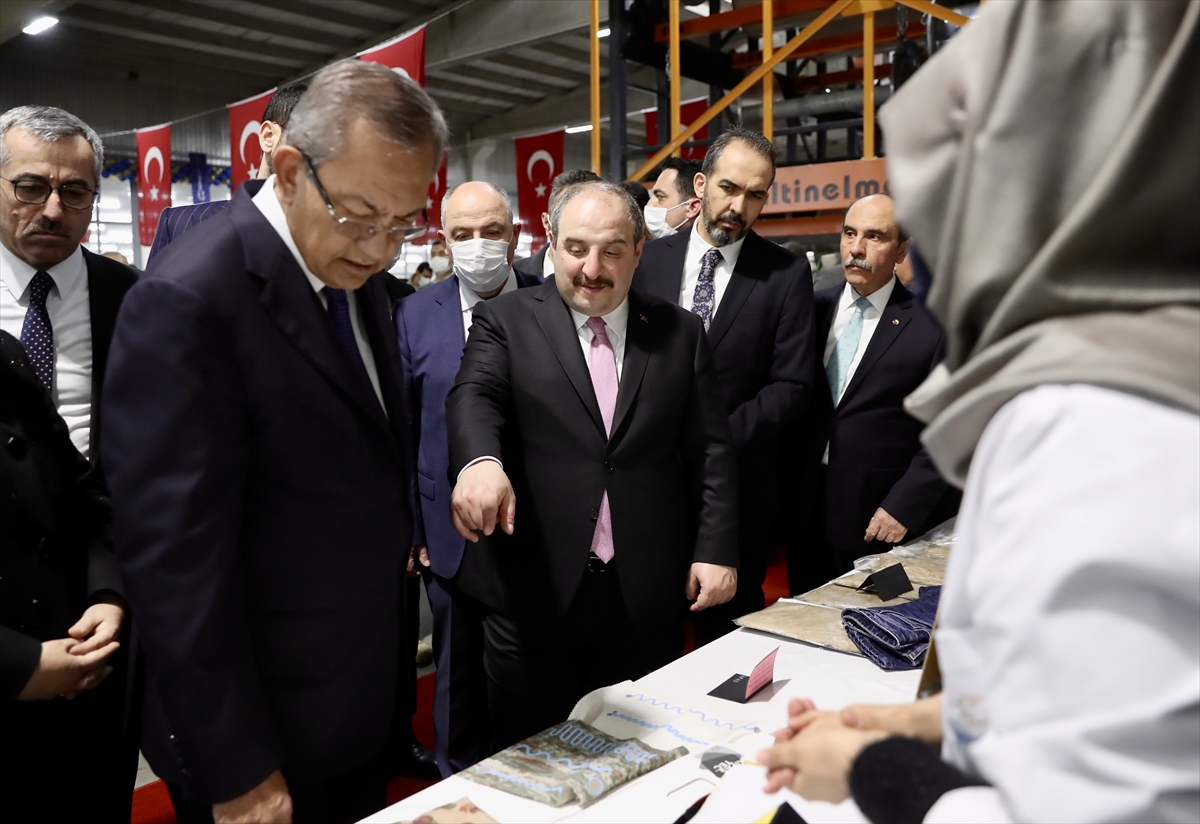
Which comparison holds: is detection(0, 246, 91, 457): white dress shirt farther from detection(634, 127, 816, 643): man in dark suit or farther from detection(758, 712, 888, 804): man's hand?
detection(634, 127, 816, 643): man in dark suit

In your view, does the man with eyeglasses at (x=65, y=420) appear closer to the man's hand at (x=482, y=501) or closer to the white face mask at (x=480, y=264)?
the man's hand at (x=482, y=501)

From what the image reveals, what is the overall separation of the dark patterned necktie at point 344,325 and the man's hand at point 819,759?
2.76 feet

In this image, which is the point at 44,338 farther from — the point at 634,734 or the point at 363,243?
the point at 634,734

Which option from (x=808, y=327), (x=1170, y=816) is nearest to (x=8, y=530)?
(x=1170, y=816)

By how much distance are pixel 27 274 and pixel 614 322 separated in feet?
4.11

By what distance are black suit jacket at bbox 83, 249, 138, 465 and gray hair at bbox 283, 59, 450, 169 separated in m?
0.79

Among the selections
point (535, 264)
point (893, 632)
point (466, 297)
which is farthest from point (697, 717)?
point (535, 264)

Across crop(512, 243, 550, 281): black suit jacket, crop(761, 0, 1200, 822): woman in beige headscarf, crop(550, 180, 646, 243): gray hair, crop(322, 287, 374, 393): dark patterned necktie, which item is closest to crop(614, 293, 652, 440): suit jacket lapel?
crop(550, 180, 646, 243): gray hair

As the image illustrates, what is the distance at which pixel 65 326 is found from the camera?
185 cm

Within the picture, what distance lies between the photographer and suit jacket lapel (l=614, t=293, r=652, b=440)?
214cm

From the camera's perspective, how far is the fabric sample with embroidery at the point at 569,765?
1.38 m

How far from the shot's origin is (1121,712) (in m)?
0.64

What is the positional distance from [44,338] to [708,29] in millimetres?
6343

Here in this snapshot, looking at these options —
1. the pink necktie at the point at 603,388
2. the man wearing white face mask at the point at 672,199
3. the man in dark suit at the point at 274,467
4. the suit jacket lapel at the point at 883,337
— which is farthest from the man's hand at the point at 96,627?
the man wearing white face mask at the point at 672,199
